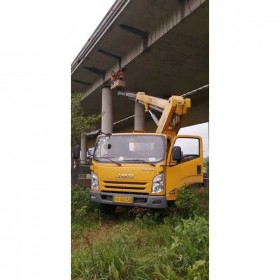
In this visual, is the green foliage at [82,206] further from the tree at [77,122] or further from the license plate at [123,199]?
the tree at [77,122]

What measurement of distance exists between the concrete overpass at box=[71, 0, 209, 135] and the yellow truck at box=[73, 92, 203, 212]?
3.67ft

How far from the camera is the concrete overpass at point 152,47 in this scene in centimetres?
561

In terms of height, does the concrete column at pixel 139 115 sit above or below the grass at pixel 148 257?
above

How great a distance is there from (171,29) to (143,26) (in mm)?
886

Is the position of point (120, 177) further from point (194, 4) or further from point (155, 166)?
→ point (194, 4)

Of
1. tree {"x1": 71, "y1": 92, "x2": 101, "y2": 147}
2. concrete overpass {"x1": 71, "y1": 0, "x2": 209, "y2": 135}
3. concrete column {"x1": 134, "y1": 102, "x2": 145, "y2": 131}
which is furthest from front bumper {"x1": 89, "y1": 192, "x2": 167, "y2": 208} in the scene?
concrete column {"x1": 134, "y1": 102, "x2": 145, "y2": 131}

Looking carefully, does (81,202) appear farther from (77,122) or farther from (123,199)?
(77,122)

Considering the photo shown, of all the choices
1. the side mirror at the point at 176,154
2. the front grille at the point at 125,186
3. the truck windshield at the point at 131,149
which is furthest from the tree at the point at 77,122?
the side mirror at the point at 176,154

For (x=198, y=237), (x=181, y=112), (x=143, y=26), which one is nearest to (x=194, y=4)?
(x=143, y=26)

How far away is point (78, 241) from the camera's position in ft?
10.2

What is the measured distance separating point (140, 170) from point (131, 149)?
493mm

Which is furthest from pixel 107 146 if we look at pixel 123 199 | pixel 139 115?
pixel 139 115

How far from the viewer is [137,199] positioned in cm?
410

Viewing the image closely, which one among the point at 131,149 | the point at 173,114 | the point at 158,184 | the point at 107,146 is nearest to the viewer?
the point at 158,184
